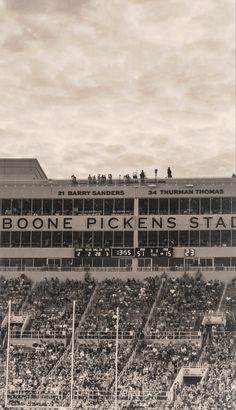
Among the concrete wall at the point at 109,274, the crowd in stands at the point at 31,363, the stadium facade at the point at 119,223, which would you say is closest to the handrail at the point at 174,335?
the crowd in stands at the point at 31,363

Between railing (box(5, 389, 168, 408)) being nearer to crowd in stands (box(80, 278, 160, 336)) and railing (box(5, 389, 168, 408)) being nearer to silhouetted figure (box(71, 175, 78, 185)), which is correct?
crowd in stands (box(80, 278, 160, 336))

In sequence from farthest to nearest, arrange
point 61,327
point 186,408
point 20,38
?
point 61,327
point 20,38
point 186,408

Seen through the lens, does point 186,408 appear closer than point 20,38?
Yes

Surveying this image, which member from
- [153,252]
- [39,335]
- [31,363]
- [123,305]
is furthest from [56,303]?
[31,363]

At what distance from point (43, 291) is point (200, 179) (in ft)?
47.5

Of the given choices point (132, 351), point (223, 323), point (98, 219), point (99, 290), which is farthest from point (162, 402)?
point (98, 219)

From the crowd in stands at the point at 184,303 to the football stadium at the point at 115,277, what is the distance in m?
0.10

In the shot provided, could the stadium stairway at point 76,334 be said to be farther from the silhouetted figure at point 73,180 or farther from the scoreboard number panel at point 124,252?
the silhouetted figure at point 73,180

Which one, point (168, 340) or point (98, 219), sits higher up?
point (98, 219)

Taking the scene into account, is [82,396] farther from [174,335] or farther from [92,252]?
[92,252]

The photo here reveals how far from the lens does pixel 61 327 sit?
212ft

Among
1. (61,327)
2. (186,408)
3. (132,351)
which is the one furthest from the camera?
(61,327)

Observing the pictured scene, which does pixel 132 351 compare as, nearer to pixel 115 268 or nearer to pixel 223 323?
pixel 223 323

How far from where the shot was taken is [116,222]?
7425 centimetres
